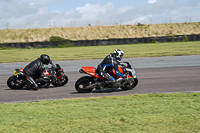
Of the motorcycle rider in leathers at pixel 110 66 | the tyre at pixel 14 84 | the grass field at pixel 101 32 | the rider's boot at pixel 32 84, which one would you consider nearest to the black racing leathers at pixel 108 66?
the motorcycle rider in leathers at pixel 110 66

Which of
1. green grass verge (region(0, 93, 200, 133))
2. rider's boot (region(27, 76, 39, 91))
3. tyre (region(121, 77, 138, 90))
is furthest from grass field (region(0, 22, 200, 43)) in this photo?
green grass verge (region(0, 93, 200, 133))

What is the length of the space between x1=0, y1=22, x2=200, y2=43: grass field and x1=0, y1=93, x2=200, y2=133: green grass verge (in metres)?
62.0

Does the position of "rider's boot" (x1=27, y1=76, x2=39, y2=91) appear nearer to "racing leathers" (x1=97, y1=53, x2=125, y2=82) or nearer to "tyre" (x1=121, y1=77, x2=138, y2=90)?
"racing leathers" (x1=97, y1=53, x2=125, y2=82)

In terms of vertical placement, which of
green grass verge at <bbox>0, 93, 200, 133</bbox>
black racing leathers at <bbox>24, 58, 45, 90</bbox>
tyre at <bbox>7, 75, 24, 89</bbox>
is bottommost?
green grass verge at <bbox>0, 93, 200, 133</bbox>

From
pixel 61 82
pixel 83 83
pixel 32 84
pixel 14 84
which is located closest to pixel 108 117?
pixel 83 83

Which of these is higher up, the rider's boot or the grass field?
the grass field

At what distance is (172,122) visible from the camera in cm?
521

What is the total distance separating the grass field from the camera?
224 ft

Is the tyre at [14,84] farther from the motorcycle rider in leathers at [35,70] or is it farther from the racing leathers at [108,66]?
the racing leathers at [108,66]

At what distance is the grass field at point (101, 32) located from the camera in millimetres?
68188

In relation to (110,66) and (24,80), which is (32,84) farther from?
(110,66)

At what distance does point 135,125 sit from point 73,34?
66766 mm

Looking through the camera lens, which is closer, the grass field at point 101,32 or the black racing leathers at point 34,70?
the black racing leathers at point 34,70

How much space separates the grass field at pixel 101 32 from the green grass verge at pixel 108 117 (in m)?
62.0
